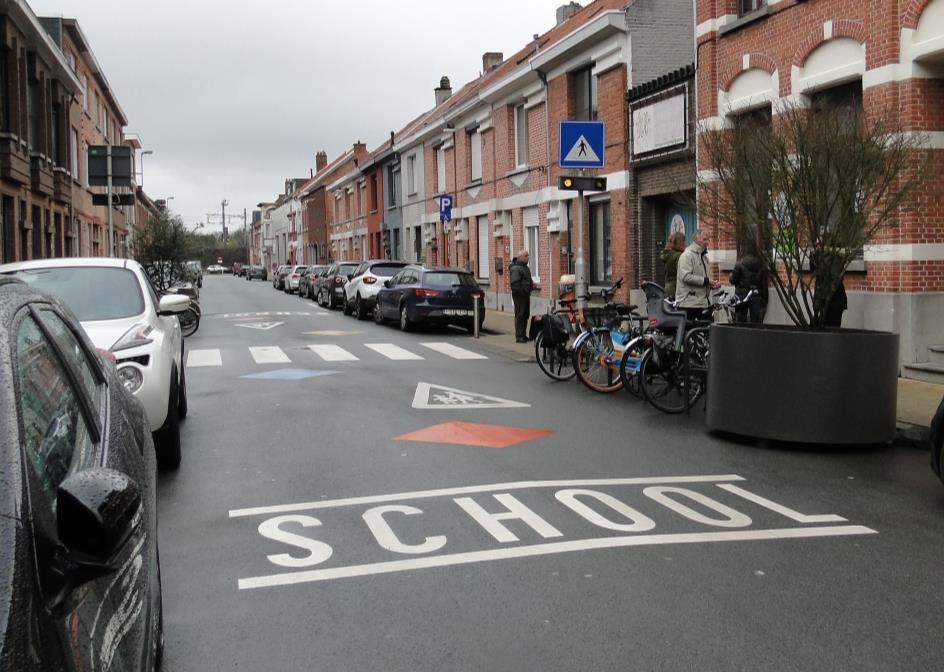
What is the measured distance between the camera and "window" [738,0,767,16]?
1642 centimetres

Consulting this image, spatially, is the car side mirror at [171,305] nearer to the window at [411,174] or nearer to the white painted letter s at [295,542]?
the white painted letter s at [295,542]

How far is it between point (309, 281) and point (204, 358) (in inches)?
1147

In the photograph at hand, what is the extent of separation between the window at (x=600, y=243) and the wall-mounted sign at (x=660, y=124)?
237 centimetres

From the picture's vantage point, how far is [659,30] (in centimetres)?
2106

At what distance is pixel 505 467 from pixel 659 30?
15917mm

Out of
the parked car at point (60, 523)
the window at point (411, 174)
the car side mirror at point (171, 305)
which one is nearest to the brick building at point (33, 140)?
the window at point (411, 174)

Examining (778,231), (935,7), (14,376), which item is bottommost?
(14,376)

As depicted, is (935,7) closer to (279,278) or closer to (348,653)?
(348,653)

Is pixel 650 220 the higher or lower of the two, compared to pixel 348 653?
higher

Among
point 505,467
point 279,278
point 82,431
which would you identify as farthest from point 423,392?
point 279,278

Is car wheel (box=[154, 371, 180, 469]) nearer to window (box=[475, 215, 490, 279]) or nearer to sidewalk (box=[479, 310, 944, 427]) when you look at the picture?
sidewalk (box=[479, 310, 944, 427])

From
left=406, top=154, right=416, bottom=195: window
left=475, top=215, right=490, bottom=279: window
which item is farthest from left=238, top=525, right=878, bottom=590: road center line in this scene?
left=406, top=154, right=416, bottom=195: window

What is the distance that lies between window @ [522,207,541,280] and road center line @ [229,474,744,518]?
19.2 metres

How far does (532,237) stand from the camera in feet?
88.4
